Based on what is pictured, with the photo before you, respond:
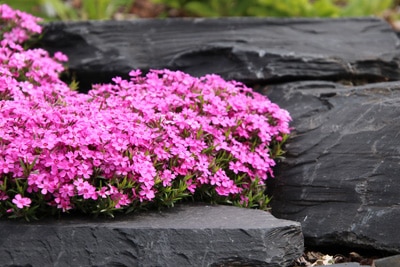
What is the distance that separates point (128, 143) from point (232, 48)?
1.92 m

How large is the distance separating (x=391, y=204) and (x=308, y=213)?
0.49 meters

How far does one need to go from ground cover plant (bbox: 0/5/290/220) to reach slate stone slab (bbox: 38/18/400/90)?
554mm

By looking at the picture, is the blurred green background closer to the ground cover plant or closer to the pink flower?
the ground cover plant

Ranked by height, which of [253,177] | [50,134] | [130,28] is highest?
[130,28]

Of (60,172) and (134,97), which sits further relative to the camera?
(134,97)

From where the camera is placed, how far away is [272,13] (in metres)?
7.34

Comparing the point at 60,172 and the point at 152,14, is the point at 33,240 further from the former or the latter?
the point at 152,14

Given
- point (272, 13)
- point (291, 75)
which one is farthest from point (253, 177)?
point (272, 13)

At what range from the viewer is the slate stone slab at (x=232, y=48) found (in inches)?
207

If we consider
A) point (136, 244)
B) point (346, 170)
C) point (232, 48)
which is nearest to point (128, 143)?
point (136, 244)

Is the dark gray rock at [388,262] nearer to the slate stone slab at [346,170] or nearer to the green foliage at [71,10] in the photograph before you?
the slate stone slab at [346,170]

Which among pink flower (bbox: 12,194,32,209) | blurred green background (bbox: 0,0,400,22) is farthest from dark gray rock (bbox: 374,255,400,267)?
blurred green background (bbox: 0,0,400,22)

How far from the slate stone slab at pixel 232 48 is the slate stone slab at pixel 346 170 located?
543 millimetres

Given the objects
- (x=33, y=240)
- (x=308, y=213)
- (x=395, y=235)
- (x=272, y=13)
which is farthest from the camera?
(x=272, y=13)
